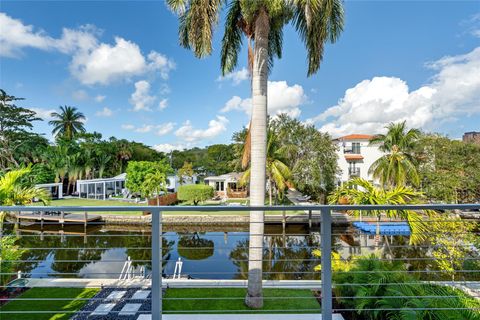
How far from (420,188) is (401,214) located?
18.2 metres

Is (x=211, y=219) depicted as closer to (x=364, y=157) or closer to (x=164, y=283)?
(x=164, y=283)

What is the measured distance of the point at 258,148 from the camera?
5637 millimetres

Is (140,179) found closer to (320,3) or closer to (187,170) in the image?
(187,170)

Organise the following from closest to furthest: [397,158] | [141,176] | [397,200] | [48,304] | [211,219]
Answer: [48,304] < [397,200] < [211,219] < [397,158] < [141,176]

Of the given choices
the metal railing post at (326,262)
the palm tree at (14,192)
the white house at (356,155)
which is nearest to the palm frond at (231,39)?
the palm tree at (14,192)

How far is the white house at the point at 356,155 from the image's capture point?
29.1 m

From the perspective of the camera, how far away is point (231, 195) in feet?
87.1

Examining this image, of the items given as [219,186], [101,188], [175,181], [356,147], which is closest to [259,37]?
[219,186]

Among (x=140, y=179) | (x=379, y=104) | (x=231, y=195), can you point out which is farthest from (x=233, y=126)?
(x=379, y=104)

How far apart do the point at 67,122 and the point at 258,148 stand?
122 feet

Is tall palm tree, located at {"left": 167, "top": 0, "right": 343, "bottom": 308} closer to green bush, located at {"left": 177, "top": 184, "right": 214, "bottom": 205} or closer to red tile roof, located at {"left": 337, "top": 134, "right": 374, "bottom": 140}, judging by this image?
green bush, located at {"left": 177, "top": 184, "right": 214, "bottom": 205}

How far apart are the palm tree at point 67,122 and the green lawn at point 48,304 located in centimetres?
3266

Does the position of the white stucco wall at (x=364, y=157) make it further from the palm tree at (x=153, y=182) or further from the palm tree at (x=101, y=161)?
the palm tree at (x=101, y=161)

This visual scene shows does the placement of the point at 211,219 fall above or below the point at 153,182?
below
